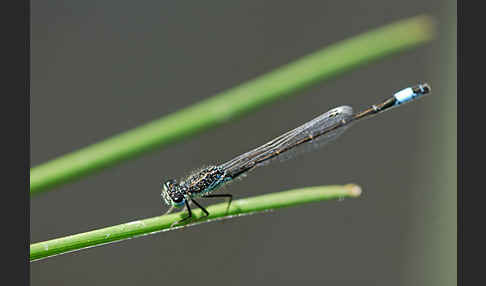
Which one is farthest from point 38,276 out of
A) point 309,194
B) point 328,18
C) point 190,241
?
point 328,18

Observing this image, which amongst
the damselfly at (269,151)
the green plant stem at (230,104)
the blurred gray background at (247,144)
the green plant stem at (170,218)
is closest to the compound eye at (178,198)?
the damselfly at (269,151)

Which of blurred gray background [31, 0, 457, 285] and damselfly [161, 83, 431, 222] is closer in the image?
damselfly [161, 83, 431, 222]

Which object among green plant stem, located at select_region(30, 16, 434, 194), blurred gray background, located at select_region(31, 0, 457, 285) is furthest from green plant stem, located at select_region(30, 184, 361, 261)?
blurred gray background, located at select_region(31, 0, 457, 285)

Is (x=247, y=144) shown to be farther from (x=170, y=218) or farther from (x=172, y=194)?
(x=170, y=218)

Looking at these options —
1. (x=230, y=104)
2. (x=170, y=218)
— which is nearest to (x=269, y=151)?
(x=230, y=104)

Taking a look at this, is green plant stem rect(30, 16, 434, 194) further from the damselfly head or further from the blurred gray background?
the blurred gray background

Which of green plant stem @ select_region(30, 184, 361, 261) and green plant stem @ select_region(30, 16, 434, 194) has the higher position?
green plant stem @ select_region(30, 16, 434, 194)
